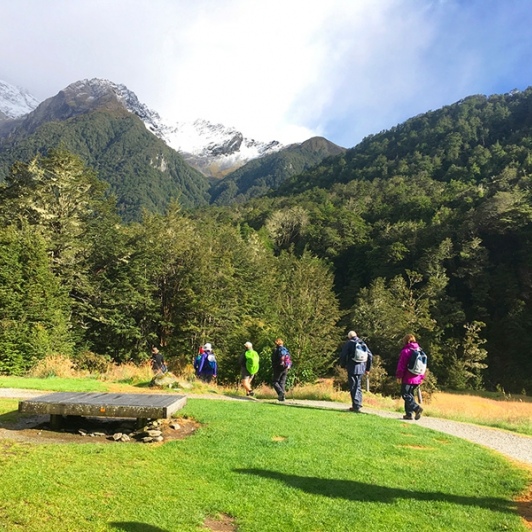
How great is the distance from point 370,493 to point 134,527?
2.82 m

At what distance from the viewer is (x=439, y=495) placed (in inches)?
216

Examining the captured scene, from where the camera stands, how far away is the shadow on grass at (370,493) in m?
5.25

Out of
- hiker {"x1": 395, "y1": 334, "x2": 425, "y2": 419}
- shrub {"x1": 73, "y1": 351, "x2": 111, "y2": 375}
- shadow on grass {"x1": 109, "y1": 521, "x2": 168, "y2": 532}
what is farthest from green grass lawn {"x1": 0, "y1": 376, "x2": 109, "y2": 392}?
shadow on grass {"x1": 109, "y1": 521, "x2": 168, "y2": 532}

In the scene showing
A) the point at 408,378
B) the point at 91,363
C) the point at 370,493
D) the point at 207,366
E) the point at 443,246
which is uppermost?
the point at 443,246

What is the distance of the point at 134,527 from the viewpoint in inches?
162

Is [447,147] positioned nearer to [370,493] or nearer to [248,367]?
[248,367]

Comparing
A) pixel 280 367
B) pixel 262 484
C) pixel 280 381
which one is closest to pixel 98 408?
pixel 262 484

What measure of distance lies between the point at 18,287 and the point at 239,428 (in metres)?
21.5

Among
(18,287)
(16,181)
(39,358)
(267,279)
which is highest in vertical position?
(16,181)

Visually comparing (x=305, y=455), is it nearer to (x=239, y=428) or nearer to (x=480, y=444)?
(x=239, y=428)

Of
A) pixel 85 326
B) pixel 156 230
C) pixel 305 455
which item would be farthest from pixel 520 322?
pixel 305 455

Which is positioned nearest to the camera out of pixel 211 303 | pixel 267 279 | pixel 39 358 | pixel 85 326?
pixel 39 358

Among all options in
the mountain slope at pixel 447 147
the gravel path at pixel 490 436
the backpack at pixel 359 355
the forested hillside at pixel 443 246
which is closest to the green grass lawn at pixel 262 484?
the gravel path at pixel 490 436

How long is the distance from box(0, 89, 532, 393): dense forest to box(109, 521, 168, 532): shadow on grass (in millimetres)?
19869
